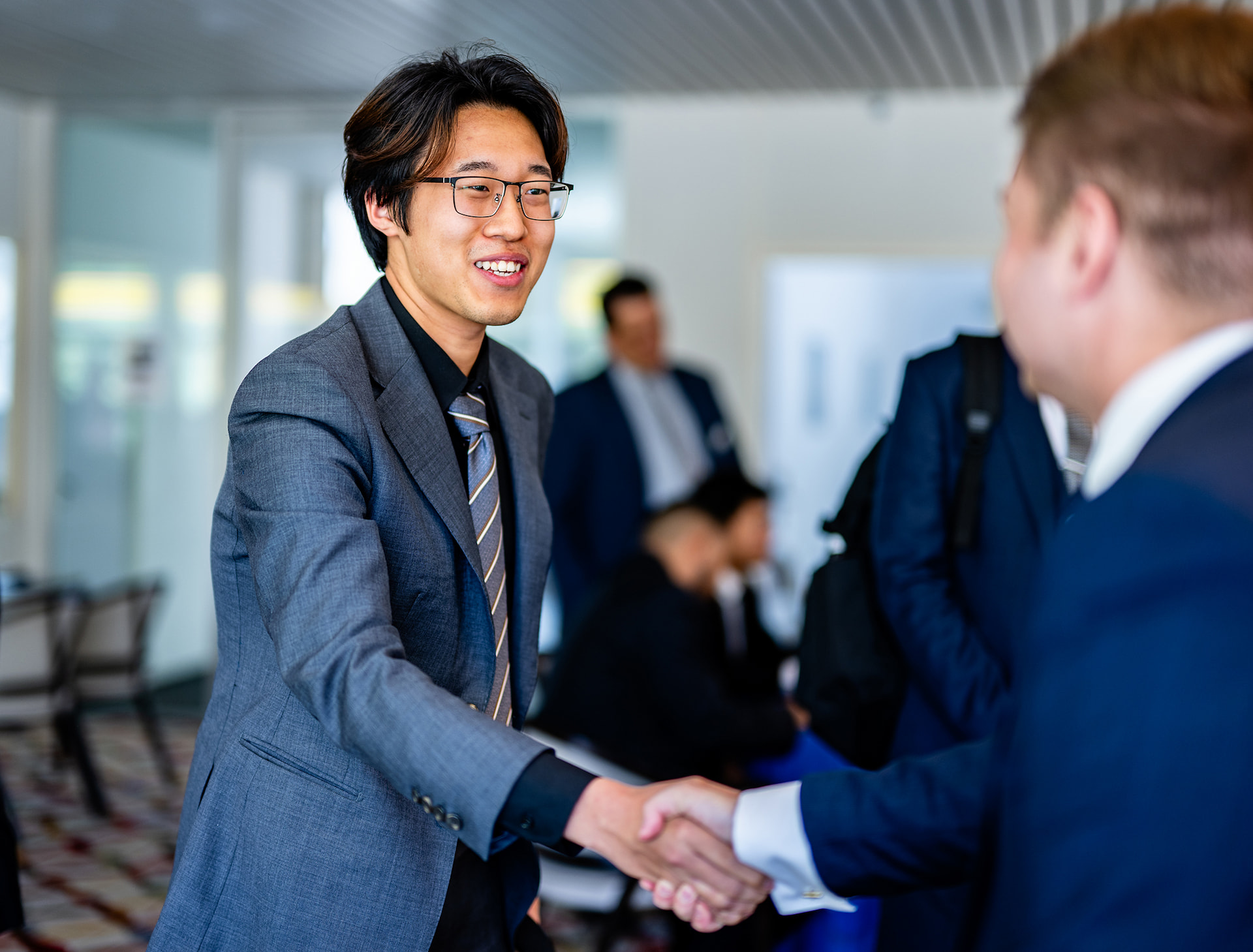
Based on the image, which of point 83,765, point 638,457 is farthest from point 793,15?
point 83,765

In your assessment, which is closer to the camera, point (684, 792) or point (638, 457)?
point (684, 792)

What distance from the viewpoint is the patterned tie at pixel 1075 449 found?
2.17 m

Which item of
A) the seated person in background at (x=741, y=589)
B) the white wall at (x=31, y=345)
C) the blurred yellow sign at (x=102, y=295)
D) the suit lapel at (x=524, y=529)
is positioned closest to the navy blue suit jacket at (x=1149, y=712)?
the suit lapel at (x=524, y=529)

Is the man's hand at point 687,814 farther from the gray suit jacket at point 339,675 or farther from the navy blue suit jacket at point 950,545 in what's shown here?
the navy blue suit jacket at point 950,545

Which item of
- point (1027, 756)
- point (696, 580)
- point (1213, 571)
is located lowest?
point (696, 580)

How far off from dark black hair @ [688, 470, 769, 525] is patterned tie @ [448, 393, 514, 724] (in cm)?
243

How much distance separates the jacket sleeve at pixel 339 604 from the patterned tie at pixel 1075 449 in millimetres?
1212

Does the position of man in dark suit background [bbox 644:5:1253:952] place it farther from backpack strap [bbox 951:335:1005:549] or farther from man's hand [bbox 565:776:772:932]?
backpack strap [bbox 951:335:1005:549]

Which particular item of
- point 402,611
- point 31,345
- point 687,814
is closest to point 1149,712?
point 687,814

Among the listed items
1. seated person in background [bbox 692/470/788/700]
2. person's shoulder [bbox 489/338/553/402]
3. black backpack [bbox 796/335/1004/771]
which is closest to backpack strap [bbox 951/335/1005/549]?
black backpack [bbox 796/335/1004/771]

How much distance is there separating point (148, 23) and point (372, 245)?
4.59 m

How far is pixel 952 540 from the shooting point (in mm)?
2230

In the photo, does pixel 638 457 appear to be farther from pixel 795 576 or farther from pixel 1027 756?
pixel 1027 756

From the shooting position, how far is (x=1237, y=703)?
0.77m
